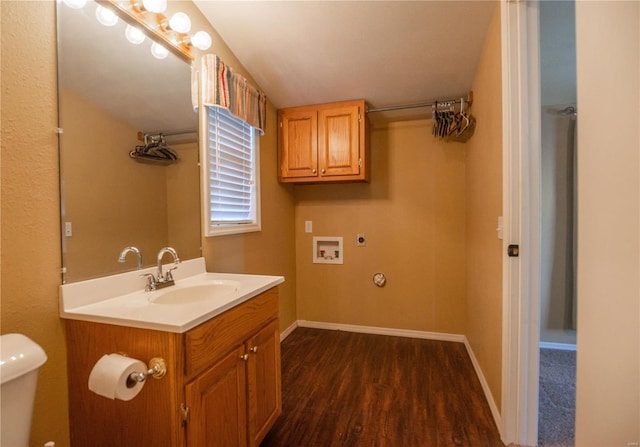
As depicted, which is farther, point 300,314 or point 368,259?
point 300,314

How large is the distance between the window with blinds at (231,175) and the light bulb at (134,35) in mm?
468

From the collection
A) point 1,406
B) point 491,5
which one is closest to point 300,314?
point 1,406

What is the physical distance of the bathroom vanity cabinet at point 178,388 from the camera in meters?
0.88

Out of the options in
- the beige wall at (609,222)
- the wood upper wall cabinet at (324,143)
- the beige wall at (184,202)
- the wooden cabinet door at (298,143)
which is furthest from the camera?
the wooden cabinet door at (298,143)

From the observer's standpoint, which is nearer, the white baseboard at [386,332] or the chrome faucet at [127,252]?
the chrome faucet at [127,252]

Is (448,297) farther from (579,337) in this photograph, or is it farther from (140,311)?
(140,311)

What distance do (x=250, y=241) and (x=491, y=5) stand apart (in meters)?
2.17

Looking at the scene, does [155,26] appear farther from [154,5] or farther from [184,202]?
[184,202]

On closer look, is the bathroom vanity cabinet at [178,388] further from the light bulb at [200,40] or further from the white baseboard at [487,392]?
the light bulb at [200,40]

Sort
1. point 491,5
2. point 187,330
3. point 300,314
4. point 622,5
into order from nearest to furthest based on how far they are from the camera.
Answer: point 622,5, point 187,330, point 491,5, point 300,314

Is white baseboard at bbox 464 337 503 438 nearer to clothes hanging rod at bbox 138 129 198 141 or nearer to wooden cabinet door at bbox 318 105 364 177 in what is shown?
wooden cabinet door at bbox 318 105 364 177

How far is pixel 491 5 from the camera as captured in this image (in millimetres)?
1548

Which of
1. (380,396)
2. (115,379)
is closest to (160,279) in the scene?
(115,379)

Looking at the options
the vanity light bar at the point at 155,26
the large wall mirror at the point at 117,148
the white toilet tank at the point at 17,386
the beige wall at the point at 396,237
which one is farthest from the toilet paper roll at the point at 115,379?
the beige wall at the point at 396,237
